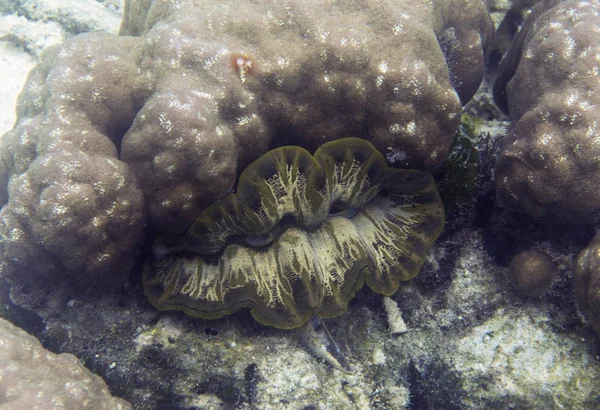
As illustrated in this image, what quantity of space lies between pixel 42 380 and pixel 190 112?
2285mm

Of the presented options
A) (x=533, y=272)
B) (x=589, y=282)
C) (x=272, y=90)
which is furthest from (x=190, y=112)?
(x=589, y=282)

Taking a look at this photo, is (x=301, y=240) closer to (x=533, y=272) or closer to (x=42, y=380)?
(x=533, y=272)

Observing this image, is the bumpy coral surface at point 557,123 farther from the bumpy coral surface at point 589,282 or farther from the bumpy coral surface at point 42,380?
the bumpy coral surface at point 42,380

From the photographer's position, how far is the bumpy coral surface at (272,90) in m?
2.75

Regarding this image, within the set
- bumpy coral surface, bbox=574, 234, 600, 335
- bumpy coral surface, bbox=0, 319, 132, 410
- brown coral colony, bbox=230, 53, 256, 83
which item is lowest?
bumpy coral surface, bbox=0, 319, 132, 410

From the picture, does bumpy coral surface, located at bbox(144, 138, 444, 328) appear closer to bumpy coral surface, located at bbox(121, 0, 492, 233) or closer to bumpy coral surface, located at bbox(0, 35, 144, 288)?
bumpy coral surface, located at bbox(121, 0, 492, 233)

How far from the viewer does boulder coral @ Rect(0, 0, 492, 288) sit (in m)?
2.72

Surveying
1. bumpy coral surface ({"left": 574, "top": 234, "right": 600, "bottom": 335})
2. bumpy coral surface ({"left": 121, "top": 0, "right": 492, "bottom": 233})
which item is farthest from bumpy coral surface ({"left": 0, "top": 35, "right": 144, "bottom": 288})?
bumpy coral surface ({"left": 574, "top": 234, "right": 600, "bottom": 335})

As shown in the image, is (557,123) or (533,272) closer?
(557,123)

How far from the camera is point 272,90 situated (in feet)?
9.66

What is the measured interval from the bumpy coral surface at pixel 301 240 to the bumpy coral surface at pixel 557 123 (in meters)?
0.78

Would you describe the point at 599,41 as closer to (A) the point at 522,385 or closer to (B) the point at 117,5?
(A) the point at 522,385

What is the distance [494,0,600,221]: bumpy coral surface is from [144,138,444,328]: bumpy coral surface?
2.56ft

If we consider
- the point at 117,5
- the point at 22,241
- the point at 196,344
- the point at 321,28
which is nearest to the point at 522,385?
the point at 196,344
